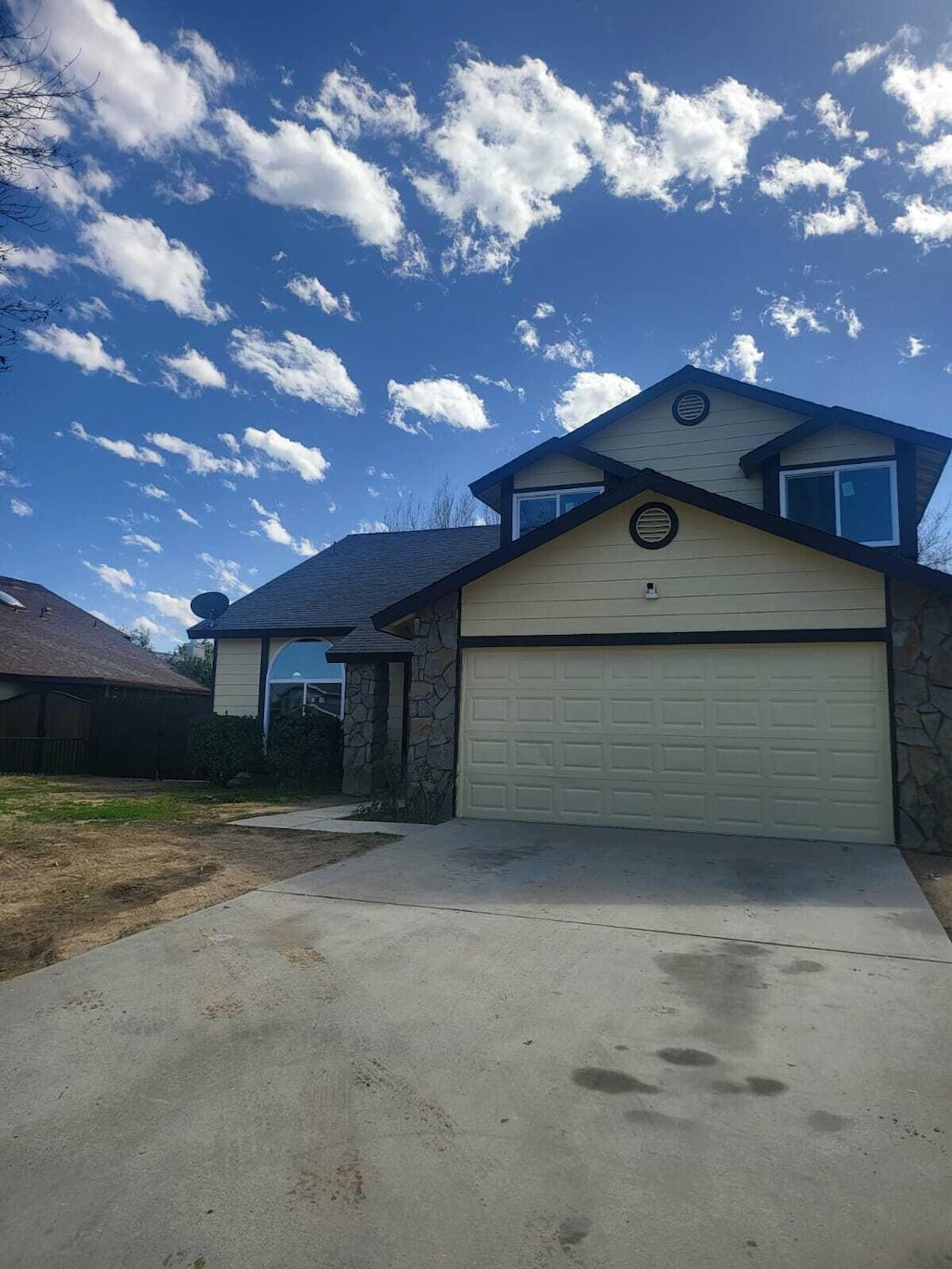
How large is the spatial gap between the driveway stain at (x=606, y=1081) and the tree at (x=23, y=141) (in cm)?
648

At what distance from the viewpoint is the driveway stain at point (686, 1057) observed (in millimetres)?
3211

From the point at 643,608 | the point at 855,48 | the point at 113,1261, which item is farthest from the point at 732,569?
the point at 113,1261

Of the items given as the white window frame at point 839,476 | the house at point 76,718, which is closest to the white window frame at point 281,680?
the house at point 76,718

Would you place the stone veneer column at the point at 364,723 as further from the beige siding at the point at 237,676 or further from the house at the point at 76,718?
the house at the point at 76,718

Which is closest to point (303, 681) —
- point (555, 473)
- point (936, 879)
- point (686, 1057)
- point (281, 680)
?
point (281, 680)

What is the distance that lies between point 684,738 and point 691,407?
270 inches

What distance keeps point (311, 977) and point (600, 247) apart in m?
13.6

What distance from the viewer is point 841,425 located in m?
11.6

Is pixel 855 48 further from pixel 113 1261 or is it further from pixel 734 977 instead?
pixel 113 1261

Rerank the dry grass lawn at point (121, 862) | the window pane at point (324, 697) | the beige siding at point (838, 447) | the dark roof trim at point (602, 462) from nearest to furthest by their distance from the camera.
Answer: the dry grass lawn at point (121, 862)
the beige siding at point (838, 447)
the dark roof trim at point (602, 462)
the window pane at point (324, 697)

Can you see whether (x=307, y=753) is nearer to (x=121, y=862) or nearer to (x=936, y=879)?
(x=121, y=862)

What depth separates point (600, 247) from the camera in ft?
44.7

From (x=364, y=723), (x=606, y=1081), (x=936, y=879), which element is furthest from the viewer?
(x=364, y=723)

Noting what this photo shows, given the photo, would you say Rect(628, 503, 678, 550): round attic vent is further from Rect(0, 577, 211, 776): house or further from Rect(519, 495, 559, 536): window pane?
Rect(0, 577, 211, 776): house
